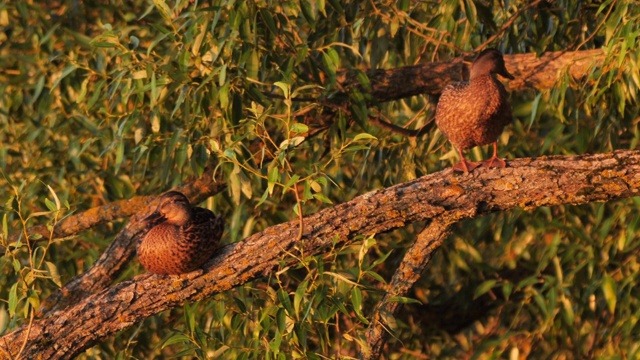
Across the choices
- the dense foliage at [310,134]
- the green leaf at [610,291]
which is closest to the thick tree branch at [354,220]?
the dense foliage at [310,134]

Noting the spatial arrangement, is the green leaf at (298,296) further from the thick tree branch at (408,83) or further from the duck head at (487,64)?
the thick tree branch at (408,83)

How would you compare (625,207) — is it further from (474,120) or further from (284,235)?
(284,235)

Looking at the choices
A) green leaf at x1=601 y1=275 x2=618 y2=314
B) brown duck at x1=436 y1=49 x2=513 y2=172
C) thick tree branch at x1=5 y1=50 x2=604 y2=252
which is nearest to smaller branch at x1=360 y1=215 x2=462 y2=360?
brown duck at x1=436 y1=49 x2=513 y2=172

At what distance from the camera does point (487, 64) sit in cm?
488

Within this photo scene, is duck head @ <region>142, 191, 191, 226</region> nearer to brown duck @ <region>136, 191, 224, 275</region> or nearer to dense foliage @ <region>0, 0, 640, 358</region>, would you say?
brown duck @ <region>136, 191, 224, 275</region>

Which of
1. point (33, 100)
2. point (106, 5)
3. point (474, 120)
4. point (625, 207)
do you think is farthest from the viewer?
point (106, 5)

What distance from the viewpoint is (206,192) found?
225 inches

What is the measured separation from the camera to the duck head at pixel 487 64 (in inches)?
191

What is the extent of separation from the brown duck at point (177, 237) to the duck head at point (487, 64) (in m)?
1.09

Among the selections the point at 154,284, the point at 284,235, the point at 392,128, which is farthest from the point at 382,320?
the point at 392,128

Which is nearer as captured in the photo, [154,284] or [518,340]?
[154,284]

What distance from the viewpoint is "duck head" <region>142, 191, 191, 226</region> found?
4.74 m

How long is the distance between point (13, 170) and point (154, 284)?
243 cm

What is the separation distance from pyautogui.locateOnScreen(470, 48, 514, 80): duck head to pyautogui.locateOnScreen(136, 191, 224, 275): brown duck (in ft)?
3.57
